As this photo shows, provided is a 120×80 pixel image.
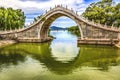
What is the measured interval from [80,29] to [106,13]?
9174 millimetres

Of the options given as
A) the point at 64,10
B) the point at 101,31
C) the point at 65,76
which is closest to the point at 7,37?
the point at 64,10

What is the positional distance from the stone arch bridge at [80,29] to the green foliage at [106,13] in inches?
282

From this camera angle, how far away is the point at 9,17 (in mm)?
56656

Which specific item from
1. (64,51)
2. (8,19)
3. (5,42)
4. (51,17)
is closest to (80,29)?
(51,17)

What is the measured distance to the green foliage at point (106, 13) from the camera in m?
48.1

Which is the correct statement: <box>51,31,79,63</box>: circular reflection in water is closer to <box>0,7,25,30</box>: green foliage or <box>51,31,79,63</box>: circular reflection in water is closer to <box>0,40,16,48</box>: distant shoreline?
<box>0,40,16,48</box>: distant shoreline

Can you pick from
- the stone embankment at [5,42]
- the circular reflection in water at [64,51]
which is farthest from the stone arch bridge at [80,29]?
the circular reflection in water at [64,51]

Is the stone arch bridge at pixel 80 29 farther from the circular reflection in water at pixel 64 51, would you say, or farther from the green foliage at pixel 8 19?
the green foliage at pixel 8 19

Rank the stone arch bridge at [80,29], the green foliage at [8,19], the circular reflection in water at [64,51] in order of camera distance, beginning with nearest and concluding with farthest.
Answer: the circular reflection in water at [64,51], the stone arch bridge at [80,29], the green foliage at [8,19]

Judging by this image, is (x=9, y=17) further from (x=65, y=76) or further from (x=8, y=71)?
(x=65, y=76)

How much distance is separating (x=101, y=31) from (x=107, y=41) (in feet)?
7.67

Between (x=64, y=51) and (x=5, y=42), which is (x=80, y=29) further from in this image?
(x=5, y=42)

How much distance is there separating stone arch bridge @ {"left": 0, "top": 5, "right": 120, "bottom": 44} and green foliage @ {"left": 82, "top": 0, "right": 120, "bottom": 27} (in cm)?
715

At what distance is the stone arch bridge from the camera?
40.3 m
